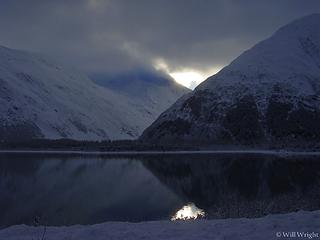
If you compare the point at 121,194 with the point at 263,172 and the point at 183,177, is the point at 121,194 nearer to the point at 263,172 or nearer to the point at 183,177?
the point at 183,177

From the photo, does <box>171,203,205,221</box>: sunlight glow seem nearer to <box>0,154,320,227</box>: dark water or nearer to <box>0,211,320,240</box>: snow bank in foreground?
<box>0,154,320,227</box>: dark water

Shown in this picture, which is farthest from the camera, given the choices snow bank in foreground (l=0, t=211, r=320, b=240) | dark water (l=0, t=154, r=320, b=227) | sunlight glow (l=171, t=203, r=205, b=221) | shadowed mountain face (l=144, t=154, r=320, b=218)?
sunlight glow (l=171, t=203, r=205, b=221)

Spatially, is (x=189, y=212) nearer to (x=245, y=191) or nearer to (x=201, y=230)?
(x=245, y=191)

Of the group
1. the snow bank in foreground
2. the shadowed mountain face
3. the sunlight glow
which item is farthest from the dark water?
the snow bank in foreground

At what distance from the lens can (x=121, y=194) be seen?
183ft

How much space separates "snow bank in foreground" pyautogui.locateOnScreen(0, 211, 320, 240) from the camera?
68.4 feet

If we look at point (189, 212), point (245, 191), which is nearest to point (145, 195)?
point (245, 191)

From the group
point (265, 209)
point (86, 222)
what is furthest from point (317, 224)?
point (86, 222)

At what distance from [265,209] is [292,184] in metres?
24.5

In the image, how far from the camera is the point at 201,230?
22.8 m

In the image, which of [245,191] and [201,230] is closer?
[201,230]

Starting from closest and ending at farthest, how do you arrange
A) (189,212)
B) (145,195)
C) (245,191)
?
1. (189,212)
2. (245,191)
3. (145,195)

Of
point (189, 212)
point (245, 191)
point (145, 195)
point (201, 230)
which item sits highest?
point (201, 230)

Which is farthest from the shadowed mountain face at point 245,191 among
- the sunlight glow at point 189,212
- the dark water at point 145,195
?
the sunlight glow at point 189,212
